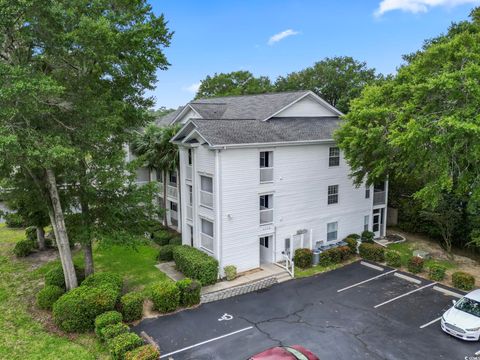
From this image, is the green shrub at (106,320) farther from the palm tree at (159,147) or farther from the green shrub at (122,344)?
the palm tree at (159,147)

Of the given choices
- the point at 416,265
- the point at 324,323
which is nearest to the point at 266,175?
the point at 324,323

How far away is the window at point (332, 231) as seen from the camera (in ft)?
83.2

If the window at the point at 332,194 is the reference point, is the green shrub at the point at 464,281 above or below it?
below

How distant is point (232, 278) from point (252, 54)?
28210 millimetres

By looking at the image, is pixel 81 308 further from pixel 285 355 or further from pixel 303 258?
pixel 303 258

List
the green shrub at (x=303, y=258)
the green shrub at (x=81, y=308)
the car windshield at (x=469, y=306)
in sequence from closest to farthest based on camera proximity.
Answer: the car windshield at (x=469, y=306) → the green shrub at (x=81, y=308) → the green shrub at (x=303, y=258)

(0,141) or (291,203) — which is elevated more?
(0,141)

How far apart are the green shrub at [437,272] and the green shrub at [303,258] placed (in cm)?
677

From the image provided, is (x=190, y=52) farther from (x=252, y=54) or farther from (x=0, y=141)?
(x=0, y=141)

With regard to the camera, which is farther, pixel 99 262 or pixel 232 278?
pixel 99 262

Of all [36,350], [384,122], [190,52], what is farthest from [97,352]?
[190,52]

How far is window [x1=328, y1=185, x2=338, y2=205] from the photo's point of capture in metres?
25.1

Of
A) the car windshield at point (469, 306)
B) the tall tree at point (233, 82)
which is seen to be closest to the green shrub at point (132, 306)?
the car windshield at point (469, 306)

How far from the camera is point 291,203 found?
23.1 m
